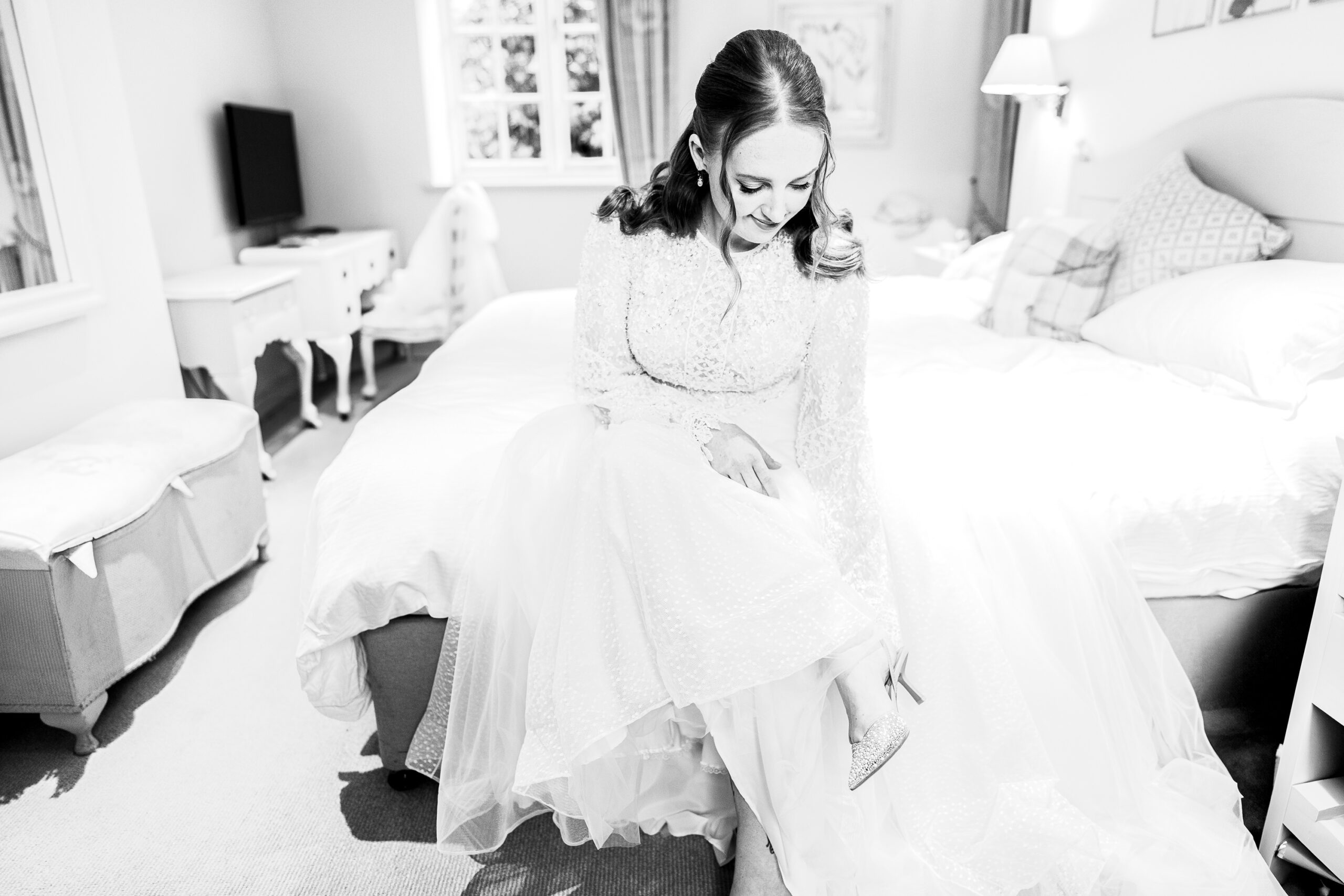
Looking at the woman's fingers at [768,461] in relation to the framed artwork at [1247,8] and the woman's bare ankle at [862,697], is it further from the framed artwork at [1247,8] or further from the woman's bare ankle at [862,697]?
the framed artwork at [1247,8]

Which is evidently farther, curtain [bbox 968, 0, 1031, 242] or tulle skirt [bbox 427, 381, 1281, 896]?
curtain [bbox 968, 0, 1031, 242]

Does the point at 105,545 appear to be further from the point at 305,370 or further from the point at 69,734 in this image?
the point at 305,370

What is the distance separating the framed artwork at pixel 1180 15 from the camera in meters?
2.69

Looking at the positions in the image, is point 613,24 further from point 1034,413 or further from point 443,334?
point 1034,413

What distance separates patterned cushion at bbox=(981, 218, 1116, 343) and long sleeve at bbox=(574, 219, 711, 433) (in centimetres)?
144

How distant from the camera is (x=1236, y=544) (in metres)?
1.56

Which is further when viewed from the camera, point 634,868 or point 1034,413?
point 1034,413

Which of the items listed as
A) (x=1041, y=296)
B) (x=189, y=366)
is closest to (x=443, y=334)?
(x=189, y=366)

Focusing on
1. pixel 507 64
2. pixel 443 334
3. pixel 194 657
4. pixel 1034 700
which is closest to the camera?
pixel 1034 700

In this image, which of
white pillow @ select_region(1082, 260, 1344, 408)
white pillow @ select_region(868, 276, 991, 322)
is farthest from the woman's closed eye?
white pillow @ select_region(868, 276, 991, 322)

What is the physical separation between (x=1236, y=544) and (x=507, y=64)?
4467mm

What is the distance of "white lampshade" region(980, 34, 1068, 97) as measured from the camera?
3.62 meters

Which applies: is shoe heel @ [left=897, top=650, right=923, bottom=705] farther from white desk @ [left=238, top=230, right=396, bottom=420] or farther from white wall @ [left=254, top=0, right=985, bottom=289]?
white wall @ [left=254, top=0, right=985, bottom=289]

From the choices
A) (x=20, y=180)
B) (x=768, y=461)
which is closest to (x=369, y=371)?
(x=20, y=180)
